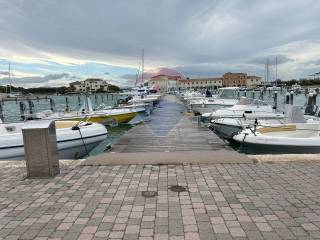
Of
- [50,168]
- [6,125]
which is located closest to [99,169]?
[50,168]

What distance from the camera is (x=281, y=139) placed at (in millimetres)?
10336

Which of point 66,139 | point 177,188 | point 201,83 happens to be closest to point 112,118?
point 66,139

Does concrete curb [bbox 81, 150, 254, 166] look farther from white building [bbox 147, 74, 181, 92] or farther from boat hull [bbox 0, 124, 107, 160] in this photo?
white building [bbox 147, 74, 181, 92]

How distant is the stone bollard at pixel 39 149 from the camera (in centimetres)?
573

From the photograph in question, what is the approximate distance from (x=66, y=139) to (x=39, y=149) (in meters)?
4.72


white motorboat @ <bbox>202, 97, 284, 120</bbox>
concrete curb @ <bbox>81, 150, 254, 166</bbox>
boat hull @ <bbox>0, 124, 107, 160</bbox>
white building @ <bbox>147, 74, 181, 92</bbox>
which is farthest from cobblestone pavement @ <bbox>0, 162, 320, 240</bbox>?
white building @ <bbox>147, 74, 181, 92</bbox>

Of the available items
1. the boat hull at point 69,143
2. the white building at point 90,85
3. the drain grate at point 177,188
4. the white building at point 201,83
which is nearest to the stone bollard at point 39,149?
the drain grate at point 177,188

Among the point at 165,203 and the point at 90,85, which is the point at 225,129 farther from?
the point at 90,85

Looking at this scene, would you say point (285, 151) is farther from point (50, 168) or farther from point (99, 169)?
point (50, 168)

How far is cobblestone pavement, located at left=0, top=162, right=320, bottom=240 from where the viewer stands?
369 cm

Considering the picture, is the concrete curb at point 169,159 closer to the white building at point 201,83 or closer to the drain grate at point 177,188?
the drain grate at point 177,188

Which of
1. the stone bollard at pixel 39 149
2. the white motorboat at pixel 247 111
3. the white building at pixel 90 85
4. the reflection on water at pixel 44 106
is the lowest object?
the reflection on water at pixel 44 106

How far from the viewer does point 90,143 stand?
37.5 ft

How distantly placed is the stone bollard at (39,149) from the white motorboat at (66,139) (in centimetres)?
346
